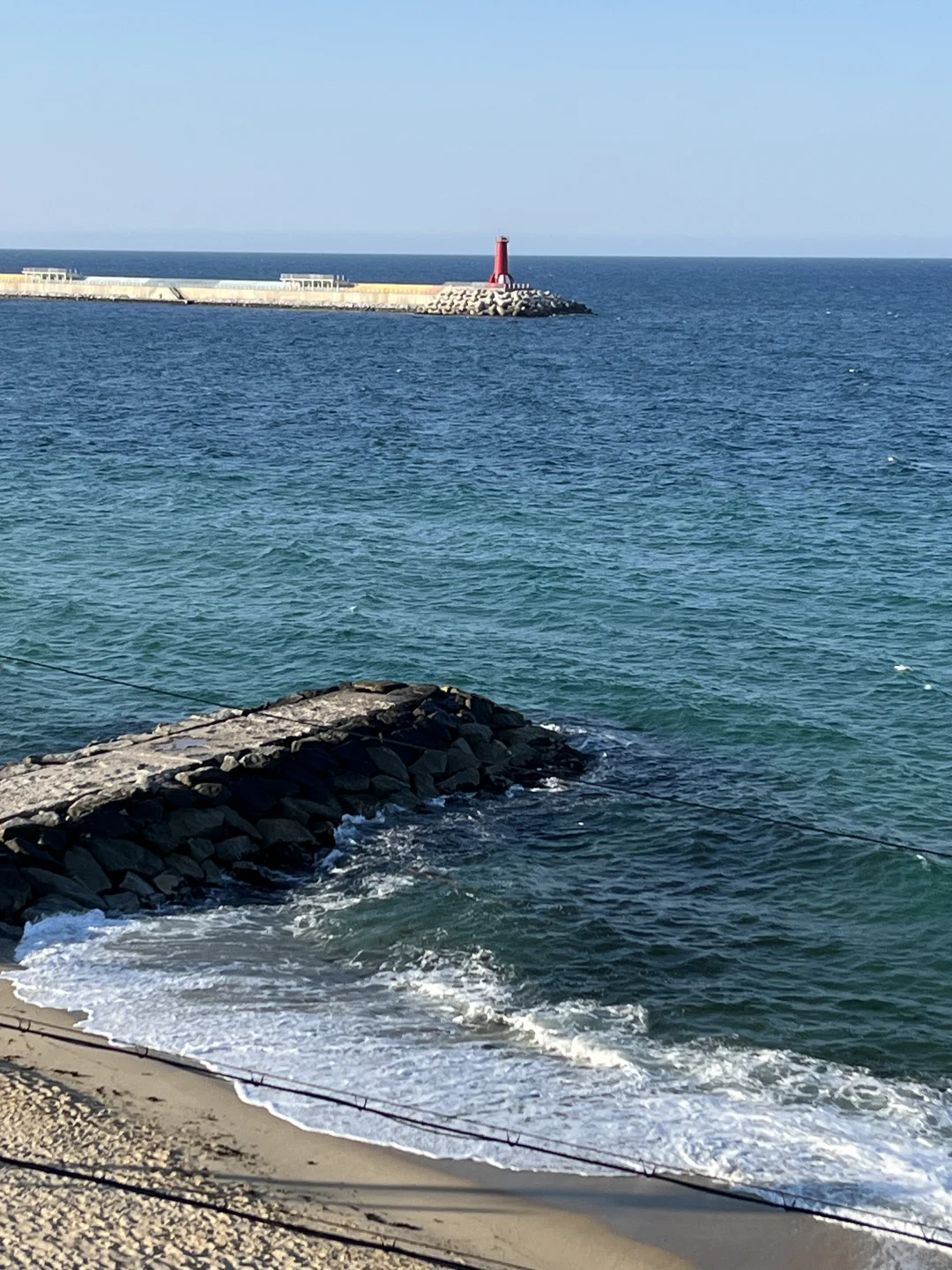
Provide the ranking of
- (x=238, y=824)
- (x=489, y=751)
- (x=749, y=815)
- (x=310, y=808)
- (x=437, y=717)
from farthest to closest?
(x=437, y=717), (x=489, y=751), (x=749, y=815), (x=310, y=808), (x=238, y=824)

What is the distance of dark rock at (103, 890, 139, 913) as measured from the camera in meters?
17.4

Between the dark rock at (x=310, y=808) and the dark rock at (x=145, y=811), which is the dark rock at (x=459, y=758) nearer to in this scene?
the dark rock at (x=310, y=808)

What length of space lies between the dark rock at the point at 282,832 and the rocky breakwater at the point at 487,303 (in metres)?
108

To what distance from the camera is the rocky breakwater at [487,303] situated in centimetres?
12356

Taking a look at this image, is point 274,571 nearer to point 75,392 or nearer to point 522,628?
point 522,628

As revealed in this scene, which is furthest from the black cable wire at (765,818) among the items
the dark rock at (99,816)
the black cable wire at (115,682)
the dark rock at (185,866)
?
the dark rock at (99,816)

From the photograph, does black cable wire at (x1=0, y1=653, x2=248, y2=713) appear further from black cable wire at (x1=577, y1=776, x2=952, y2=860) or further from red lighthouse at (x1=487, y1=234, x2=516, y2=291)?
red lighthouse at (x1=487, y1=234, x2=516, y2=291)

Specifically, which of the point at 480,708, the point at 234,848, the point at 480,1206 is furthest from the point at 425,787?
the point at 480,1206

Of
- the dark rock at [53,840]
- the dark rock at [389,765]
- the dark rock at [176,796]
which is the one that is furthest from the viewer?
the dark rock at [389,765]

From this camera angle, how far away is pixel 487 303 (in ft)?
406

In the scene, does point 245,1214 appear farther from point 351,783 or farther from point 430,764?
point 430,764

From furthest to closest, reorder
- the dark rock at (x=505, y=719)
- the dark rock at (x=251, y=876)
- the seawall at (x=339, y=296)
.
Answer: the seawall at (x=339, y=296) → the dark rock at (x=505, y=719) → the dark rock at (x=251, y=876)

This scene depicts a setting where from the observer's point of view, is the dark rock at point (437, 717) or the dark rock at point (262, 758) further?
the dark rock at point (437, 717)

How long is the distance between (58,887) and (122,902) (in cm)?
76
